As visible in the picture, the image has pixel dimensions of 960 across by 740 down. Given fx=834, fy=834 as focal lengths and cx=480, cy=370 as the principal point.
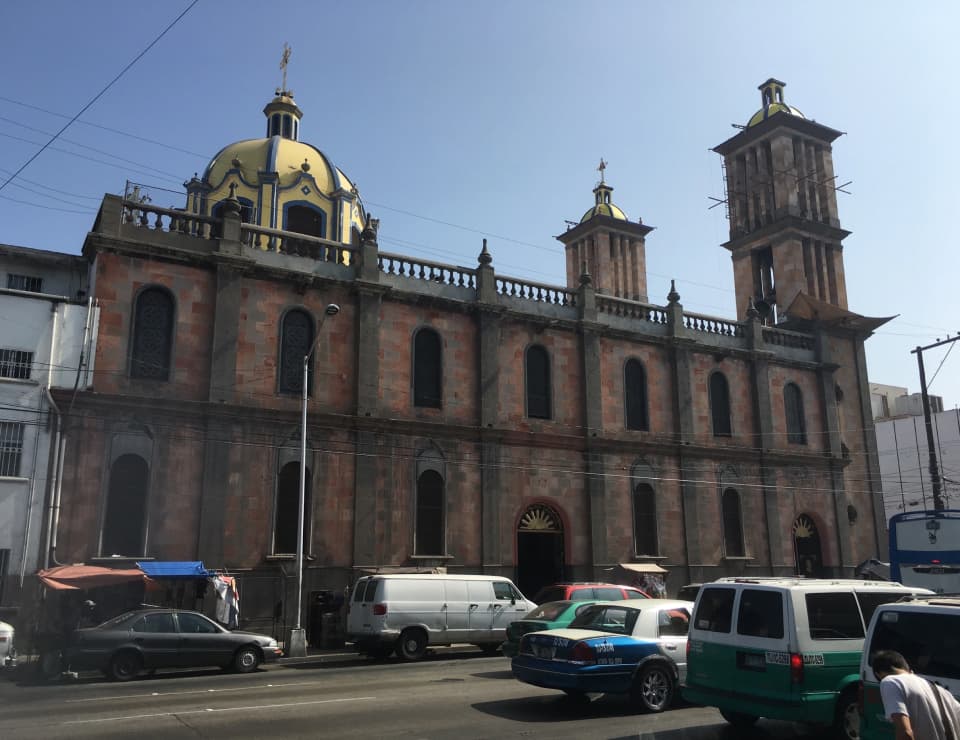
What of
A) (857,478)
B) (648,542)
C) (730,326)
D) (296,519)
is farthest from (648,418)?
(296,519)

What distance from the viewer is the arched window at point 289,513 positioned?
2411 cm

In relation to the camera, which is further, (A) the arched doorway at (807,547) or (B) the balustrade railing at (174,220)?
(A) the arched doorway at (807,547)

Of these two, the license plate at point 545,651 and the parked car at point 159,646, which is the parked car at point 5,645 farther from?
the license plate at point 545,651

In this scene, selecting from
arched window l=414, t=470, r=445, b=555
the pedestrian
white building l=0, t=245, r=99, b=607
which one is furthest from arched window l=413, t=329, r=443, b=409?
the pedestrian

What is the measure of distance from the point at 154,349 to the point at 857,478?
29974 mm

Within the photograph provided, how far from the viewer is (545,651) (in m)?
12.3

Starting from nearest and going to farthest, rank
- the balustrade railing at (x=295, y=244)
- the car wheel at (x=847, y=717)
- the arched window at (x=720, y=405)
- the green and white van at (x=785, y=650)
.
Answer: the green and white van at (x=785, y=650) → the car wheel at (x=847, y=717) → the balustrade railing at (x=295, y=244) → the arched window at (x=720, y=405)

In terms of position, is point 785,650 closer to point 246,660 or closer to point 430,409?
point 246,660

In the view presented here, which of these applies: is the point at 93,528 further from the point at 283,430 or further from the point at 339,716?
the point at 339,716

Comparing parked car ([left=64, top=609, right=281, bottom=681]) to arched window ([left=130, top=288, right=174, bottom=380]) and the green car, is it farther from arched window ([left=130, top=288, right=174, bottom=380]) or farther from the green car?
arched window ([left=130, top=288, right=174, bottom=380])

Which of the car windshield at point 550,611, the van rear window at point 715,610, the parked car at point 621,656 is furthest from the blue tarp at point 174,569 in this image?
the van rear window at point 715,610

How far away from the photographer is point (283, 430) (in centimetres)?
2466

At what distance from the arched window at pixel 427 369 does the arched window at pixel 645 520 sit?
8.68 meters

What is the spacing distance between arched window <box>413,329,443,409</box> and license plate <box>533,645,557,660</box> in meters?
15.4
